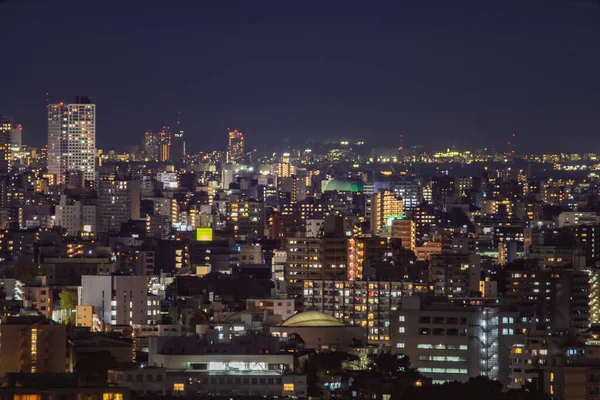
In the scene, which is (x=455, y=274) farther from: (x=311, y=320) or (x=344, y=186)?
(x=344, y=186)

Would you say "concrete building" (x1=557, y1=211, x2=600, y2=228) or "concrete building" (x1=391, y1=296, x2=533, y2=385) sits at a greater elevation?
"concrete building" (x1=557, y1=211, x2=600, y2=228)

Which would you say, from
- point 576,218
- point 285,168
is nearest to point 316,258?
point 576,218

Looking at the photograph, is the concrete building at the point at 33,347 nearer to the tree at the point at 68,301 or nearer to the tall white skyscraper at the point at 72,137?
the tree at the point at 68,301

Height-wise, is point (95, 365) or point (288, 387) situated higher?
point (95, 365)

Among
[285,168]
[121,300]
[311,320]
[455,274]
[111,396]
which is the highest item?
[285,168]

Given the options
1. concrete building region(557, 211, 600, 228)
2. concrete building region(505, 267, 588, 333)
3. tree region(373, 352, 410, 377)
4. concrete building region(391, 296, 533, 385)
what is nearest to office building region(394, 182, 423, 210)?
concrete building region(557, 211, 600, 228)

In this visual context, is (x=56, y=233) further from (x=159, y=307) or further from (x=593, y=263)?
(x=159, y=307)

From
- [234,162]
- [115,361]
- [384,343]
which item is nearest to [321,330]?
[384,343]

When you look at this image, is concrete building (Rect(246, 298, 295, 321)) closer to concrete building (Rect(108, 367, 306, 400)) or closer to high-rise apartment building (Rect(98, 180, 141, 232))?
concrete building (Rect(108, 367, 306, 400))
